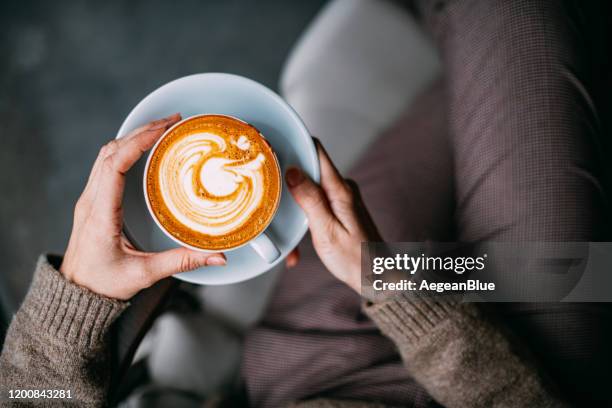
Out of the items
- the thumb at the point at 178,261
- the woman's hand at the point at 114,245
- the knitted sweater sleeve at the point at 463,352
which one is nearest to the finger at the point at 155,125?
the woman's hand at the point at 114,245

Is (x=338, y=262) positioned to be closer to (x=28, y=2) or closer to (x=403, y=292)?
(x=403, y=292)

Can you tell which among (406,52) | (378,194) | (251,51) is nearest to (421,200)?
(378,194)

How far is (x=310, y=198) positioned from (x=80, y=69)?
1.23m

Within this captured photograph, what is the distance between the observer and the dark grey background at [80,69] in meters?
1.50

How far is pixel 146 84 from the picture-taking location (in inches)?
60.7

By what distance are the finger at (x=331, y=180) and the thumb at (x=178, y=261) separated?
25 centimetres

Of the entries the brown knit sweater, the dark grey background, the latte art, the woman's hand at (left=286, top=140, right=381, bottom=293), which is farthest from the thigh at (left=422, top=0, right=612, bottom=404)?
the dark grey background

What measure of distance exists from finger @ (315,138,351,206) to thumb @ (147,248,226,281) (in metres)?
0.25

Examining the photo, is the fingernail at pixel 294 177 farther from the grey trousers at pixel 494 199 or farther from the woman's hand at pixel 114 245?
the grey trousers at pixel 494 199

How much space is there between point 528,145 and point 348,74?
0.54 m

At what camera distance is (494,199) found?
0.95 m

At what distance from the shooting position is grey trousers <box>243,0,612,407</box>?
36.0 inches

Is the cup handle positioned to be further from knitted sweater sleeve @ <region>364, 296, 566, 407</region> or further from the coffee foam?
knitted sweater sleeve @ <region>364, 296, 566, 407</region>

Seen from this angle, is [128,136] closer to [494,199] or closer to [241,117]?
[241,117]
